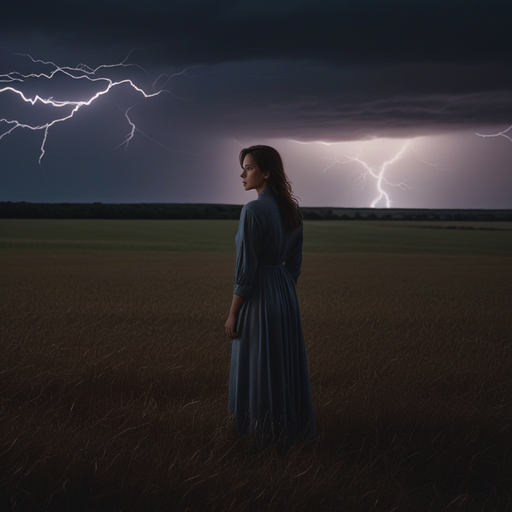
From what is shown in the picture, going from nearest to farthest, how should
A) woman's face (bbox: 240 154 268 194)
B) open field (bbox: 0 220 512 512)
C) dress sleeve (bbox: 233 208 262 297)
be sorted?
1. open field (bbox: 0 220 512 512)
2. dress sleeve (bbox: 233 208 262 297)
3. woman's face (bbox: 240 154 268 194)

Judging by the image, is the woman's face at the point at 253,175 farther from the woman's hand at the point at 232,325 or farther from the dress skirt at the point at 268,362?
the woman's hand at the point at 232,325

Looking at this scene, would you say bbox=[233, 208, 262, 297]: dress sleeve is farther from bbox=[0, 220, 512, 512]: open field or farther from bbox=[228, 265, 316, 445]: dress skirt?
bbox=[0, 220, 512, 512]: open field

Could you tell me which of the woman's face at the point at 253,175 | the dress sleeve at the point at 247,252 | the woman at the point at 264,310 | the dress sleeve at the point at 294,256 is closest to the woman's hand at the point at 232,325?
the woman at the point at 264,310

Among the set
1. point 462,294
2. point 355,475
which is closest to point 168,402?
point 355,475

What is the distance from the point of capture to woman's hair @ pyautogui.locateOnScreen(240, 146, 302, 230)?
3.22 m

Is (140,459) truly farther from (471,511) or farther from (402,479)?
(471,511)

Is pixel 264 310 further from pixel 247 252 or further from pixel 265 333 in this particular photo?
pixel 247 252

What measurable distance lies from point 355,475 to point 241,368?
0.85m

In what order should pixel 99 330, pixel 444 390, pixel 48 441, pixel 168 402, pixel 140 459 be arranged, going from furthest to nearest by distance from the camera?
pixel 99 330, pixel 444 390, pixel 168 402, pixel 48 441, pixel 140 459

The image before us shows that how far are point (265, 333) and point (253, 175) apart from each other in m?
0.90

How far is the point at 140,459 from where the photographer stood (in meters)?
2.92

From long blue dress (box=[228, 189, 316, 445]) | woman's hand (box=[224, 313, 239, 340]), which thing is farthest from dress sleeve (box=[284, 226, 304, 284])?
woman's hand (box=[224, 313, 239, 340])

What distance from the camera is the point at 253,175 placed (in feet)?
10.7

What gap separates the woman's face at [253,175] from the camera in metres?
3.24
